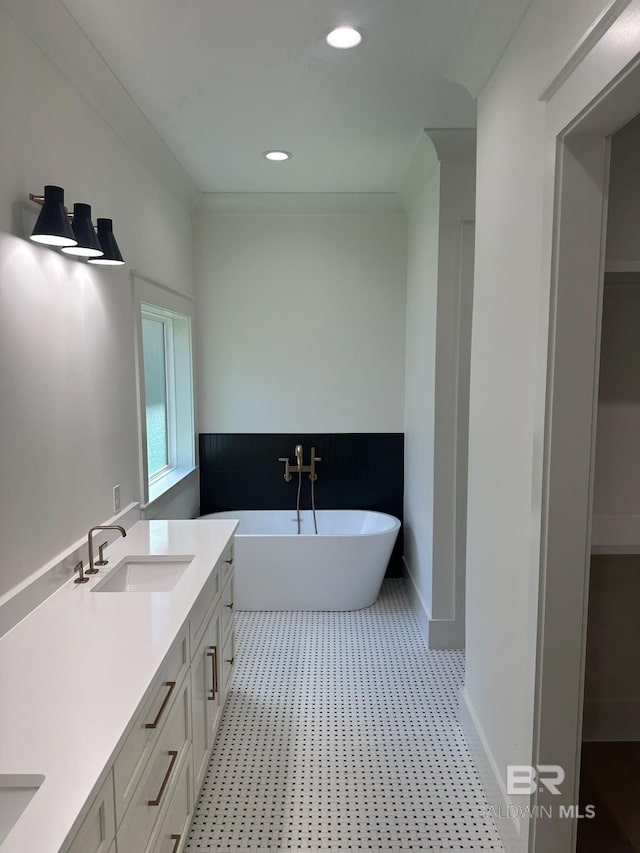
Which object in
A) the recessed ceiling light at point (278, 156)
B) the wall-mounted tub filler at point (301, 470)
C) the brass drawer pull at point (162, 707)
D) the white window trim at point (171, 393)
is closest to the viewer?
the brass drawer pull at point (162, 707)

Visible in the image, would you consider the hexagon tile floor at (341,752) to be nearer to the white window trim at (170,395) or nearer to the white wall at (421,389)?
the white wall at (421,389)

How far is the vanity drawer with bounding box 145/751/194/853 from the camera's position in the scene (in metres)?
1.45

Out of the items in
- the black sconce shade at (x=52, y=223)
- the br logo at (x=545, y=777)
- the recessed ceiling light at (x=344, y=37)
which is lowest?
the br logo at (x=545, y=777)

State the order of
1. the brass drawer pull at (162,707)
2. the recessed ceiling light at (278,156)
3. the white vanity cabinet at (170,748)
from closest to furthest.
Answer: the white vanity cabinet at (170,748) → the brass drawer pull at (162,707) → the recessed ceiling light at (278,156)

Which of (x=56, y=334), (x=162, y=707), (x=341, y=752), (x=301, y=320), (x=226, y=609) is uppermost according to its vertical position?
(x=301, y=320)

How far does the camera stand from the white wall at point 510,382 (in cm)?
152

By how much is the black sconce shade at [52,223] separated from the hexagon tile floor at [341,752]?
6.48 feet

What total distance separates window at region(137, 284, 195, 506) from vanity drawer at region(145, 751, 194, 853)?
1.82 metres

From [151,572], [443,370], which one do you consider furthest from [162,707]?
[443,370]

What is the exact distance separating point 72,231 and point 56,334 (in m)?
0.38

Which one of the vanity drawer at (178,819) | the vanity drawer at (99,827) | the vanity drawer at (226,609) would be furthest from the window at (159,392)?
the vanity drawer at (99,827)

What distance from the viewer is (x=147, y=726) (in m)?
1.34

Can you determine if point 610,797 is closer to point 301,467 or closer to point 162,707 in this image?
point 162,707

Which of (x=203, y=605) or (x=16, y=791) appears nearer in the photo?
(x=16, y=791)
